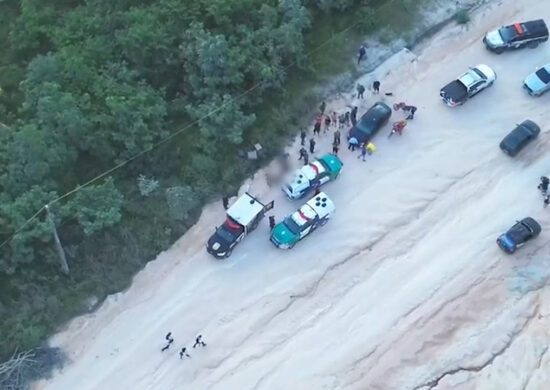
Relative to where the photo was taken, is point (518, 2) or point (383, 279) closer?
point (383, 279)

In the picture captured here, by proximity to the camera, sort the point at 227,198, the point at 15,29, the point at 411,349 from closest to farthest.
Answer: the point at 411,349, the point at 227,198, the point at 15,29

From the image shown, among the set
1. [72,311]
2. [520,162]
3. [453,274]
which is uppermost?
[520,162]

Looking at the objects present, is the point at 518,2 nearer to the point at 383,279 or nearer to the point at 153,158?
the point at 383,279

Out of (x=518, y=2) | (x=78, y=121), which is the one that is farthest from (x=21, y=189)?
(x=518, y=2)

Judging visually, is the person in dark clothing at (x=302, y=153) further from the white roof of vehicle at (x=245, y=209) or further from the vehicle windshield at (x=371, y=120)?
the white roof of vehicle at (x=245, y=209)

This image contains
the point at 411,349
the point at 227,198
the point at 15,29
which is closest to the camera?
the point at 411,349

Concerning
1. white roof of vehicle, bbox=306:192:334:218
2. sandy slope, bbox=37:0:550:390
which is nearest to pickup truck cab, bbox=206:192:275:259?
sandy slope, bbox=37:0:550:390

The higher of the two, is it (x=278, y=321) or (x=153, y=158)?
(x=153, y=158)
